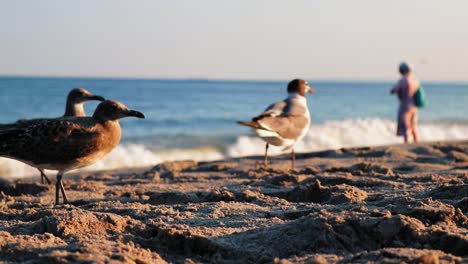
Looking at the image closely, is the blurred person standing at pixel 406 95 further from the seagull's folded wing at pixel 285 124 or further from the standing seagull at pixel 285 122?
the seagull's folded wing at pixel 285 124

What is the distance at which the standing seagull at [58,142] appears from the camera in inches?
231

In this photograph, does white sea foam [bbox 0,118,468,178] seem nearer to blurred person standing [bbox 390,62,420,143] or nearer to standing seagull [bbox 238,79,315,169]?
blurred person standing [bbox 390,62,420,143]

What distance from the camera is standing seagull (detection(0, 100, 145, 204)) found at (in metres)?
5.87

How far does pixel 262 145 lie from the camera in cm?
1616

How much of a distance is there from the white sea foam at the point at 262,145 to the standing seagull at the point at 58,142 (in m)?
5.00

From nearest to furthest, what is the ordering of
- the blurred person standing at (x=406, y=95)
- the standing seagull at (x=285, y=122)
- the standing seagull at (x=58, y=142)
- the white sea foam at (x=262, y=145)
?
the standing seagull at (x=58, y=142), the standing seagull at (x=285, y=122), the white sea foam at (x=262, y=145), the blurred person standing at (x=406, y=95)

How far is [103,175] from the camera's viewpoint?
30.1ft

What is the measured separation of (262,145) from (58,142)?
10539 mm

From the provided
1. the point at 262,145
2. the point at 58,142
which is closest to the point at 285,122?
the point at 58,142

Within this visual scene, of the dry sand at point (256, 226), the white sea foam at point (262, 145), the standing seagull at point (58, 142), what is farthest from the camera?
the white sea foam at point (262, 145)

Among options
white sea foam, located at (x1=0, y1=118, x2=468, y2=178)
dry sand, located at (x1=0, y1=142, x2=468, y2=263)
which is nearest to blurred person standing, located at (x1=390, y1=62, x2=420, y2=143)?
white sea foam, located at (x1=0, y1=118, x2=468, y2=178)

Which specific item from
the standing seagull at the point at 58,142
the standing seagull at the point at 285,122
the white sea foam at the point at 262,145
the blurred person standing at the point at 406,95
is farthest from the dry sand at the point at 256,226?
the blurred person standing at the point at 406,95

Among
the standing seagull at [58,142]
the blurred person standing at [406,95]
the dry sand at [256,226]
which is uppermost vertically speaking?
the blurred person standing at [406,95]

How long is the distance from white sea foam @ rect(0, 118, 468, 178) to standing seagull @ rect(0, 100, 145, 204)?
16.4 feet
